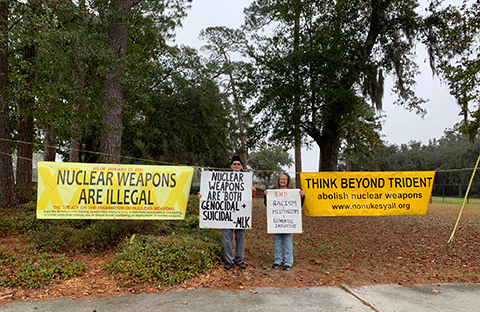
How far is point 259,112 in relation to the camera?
14273 millimetres

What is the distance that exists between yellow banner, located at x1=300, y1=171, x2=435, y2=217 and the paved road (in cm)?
210

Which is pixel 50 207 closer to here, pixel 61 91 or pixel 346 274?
pixel 61 91

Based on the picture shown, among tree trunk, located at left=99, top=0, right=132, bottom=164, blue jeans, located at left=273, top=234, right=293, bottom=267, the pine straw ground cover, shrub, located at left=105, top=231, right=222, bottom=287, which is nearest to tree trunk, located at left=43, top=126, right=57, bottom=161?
tree trunk, located at left=99, top=0, right=132, bottom=164

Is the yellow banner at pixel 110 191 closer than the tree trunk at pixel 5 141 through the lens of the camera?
Yes

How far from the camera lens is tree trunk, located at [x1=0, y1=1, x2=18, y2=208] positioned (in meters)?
8.44

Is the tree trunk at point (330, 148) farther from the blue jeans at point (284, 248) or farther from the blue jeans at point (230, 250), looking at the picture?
the blue jeans at point (230, 250)

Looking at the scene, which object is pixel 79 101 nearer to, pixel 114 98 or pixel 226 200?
pixel 114 98

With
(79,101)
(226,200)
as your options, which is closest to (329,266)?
(226,200)

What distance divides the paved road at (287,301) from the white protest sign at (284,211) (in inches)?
49.0

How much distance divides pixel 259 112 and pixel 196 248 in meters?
9.46

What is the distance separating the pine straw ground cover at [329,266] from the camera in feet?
15.6

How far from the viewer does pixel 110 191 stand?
6.19 m

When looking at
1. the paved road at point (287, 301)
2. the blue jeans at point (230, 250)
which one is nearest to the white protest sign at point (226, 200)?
the blue jeans at point (230, 250)

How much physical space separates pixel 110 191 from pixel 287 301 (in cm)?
371
